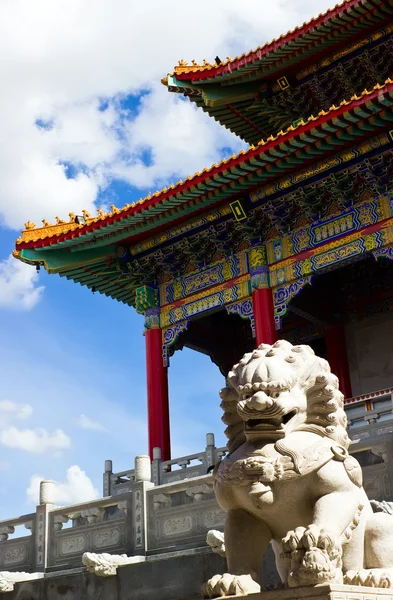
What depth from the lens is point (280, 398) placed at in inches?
167

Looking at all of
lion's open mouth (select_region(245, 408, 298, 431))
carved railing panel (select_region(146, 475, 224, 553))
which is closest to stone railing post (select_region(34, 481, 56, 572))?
carved railing panel (select_region(146, 475, 224, 553))

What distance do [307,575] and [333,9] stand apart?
1195 centimetres

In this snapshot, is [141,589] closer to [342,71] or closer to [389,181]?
[389,181]

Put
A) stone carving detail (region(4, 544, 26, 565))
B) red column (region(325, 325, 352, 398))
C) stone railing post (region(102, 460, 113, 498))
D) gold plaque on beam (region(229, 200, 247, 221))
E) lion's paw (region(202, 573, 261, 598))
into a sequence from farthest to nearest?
red column (region(325, 325, 352, 398))
gold plaque on beam (region(229, 200, 247, 221))
stone railing post (region(102, 460, 113, 498))
stone carving detail (region(4, 544, 26, 565))
lion's paw (region(202, 573, 261, 598))

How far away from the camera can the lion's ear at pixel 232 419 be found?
4.48m

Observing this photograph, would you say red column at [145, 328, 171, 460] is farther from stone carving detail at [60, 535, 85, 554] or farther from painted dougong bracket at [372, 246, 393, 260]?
painted dougong bracket at [372, 246, 393, 260]

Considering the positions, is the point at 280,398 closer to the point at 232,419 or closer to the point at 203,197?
the point at 232,419

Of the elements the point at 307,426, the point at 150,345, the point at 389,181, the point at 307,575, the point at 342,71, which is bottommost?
the point at 307,575

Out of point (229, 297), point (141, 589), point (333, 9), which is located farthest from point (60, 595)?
point (333, 9)

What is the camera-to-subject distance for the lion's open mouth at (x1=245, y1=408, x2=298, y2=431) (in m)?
4.23

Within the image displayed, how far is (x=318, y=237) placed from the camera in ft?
41.5

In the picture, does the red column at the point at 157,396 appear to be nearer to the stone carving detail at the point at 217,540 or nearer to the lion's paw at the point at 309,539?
the stone carving detail at the point at 217,540

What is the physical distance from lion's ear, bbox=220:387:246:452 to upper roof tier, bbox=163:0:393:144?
423 inches

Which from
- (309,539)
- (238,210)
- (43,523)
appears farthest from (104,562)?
(238,210)
